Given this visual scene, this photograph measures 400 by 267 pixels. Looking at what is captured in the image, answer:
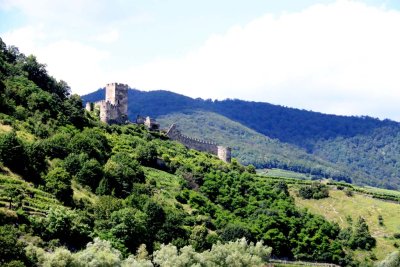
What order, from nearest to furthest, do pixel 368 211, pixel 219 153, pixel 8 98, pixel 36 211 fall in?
pixel 36 211, pixel 8 98, pixel 368 211, pixel 219 153

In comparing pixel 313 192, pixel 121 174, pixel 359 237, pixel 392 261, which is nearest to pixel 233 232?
pixel 121 174

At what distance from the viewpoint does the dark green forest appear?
243ft

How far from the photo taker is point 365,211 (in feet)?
431

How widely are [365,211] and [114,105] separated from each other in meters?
53.8

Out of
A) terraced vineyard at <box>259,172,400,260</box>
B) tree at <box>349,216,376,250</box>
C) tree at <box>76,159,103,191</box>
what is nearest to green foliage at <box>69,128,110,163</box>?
tree at <box>76,159,103,191</box>

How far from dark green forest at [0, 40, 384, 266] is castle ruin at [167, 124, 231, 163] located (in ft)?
15.6

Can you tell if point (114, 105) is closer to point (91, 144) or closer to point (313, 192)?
point (91, 144)

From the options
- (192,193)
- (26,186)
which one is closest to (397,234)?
(192,193)

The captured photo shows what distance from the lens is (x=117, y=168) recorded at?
104m

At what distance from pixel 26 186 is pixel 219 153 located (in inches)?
2943

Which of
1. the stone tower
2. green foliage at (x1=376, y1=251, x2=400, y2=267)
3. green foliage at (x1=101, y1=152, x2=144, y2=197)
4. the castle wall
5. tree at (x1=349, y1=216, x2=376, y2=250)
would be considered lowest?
green foliage at (x1=376, y1=251, x2=400, y2=267)

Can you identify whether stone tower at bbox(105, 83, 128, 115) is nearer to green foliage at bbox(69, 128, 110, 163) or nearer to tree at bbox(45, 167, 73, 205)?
green foliage at bbox(69, 128, 110, 163)

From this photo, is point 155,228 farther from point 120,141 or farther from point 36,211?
point 120,141

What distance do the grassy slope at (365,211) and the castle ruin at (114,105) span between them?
129 ft
